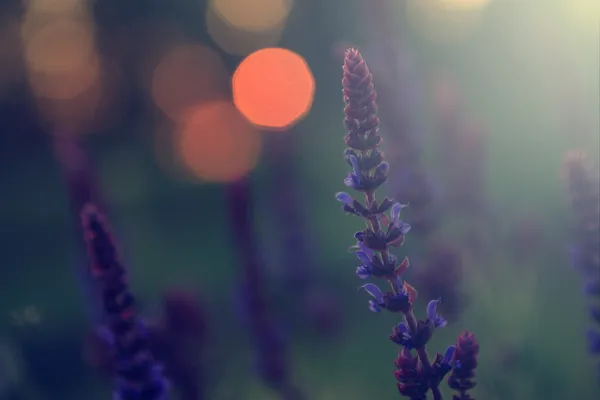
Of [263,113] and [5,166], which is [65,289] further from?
[5,166]

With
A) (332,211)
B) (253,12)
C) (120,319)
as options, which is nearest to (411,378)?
(120,319)

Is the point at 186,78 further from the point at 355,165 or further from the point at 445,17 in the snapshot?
the point at 355,165

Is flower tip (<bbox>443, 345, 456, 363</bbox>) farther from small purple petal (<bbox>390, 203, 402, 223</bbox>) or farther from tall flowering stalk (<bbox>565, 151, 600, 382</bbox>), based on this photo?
tall flowering stalk (<bbox>565, 151, 600, 382</bbox>)

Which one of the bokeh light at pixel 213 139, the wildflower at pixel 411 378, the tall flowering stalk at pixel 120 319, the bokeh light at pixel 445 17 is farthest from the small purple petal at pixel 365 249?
the bokeh light at pixel 445 17

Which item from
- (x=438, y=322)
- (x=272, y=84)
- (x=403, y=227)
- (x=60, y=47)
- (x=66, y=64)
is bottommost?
(x=66, y=64)

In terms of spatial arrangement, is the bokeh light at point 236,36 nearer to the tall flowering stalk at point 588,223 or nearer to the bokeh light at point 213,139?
Answer: the bokeh light at point 213,139

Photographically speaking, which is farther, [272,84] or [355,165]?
[272,84]

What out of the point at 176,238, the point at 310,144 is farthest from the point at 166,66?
the point at 176,238

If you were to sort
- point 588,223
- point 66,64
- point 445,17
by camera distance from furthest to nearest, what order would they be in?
point 66,64 < point 445,17 < point 588,223
